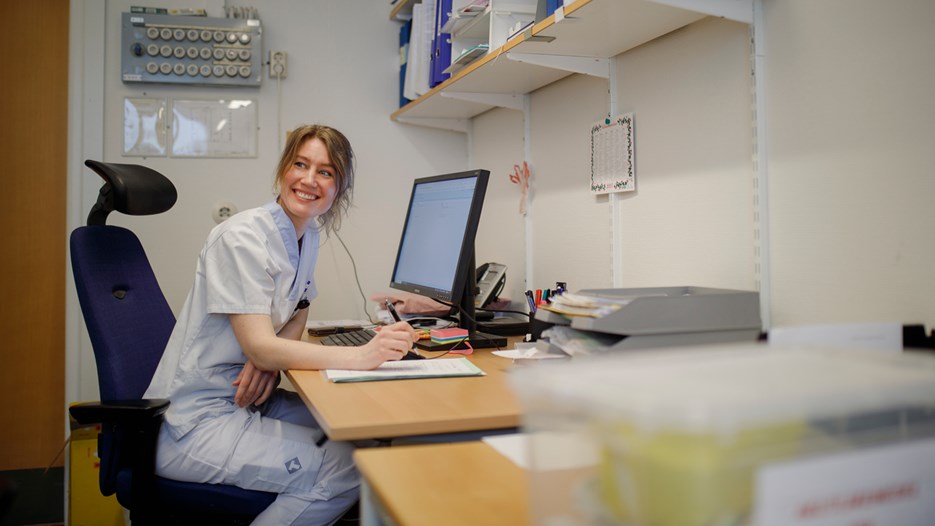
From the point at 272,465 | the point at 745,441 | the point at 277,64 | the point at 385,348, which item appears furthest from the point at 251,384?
the point at 277,64

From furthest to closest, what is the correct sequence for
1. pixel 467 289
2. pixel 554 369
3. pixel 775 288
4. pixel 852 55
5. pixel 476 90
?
pixel 476 90, pixel 467 289, pixel 775 288, pixel 852 55, pixel 554 369

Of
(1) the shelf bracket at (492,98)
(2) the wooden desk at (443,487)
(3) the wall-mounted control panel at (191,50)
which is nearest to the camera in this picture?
(2) the wooden desk at (443,487)

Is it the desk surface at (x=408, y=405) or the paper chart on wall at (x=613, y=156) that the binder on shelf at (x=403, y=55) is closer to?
the paper chart on wall at (x=613, y=156)

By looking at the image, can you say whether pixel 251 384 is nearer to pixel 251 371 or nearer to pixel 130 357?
pixel 251 371

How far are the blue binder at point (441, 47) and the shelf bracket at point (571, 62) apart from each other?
629 mm

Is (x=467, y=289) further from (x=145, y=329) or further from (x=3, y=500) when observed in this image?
(x=3, y=500)

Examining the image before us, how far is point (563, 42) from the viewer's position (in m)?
1.63

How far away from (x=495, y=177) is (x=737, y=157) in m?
1.35

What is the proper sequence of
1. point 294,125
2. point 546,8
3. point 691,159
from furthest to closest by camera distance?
point 294,125 → point 546,8 → point 691,159

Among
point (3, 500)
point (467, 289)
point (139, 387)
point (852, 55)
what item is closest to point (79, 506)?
point (139, 387)

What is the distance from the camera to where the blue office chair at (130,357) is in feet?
4.57

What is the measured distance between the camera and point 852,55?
1119 millimetres

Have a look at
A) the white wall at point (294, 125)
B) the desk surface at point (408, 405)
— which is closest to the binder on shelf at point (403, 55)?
the white wall at point (294, 125)

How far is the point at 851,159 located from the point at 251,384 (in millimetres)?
1273
